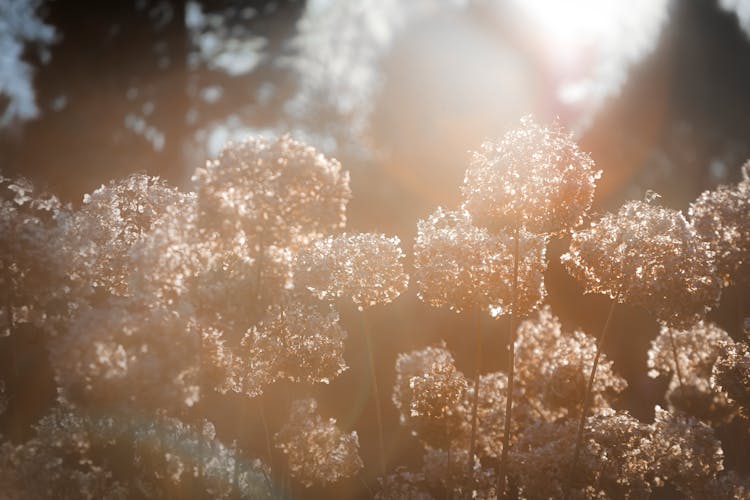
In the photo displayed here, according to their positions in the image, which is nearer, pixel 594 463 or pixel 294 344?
pixel 594 463

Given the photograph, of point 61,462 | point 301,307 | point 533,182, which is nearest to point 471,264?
point 533,182

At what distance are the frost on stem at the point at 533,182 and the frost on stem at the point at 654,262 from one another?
78 centimetres

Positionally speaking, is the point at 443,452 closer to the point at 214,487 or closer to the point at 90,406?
the point at 214,487

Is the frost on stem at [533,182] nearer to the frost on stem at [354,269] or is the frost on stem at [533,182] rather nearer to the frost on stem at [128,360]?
the frost on stem at [354,269]

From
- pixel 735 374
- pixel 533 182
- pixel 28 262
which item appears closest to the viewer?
pixel 28 262

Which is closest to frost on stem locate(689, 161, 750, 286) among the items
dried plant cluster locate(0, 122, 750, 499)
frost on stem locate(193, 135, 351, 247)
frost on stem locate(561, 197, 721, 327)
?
dried plant cluster locate(0, 122, 750, 499)

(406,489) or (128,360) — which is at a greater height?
(128,360)

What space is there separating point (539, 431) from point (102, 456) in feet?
20.7

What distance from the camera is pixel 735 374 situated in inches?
358

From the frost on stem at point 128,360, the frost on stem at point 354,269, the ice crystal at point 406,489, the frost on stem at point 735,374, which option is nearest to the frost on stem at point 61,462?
the frost on stem at point 128,360

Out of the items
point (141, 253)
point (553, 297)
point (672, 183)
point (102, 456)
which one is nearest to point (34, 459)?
point (102, 456)

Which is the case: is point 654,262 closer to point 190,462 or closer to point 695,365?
point 695,365

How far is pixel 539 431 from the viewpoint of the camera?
9.82 m

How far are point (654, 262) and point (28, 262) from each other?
301 inches
